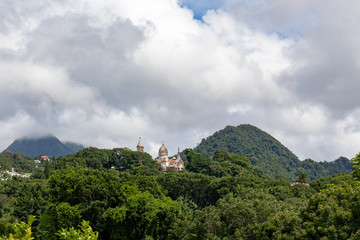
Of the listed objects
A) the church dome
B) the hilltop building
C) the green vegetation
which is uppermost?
the church dome

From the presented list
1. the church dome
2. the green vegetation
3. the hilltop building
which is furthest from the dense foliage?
the church dome

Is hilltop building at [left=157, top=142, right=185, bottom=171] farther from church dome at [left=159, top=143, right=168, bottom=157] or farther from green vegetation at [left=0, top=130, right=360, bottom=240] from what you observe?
green vegetation at [left=0, top=130, right=360, bottom=240]

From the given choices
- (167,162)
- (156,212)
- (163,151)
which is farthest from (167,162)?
(156,212)

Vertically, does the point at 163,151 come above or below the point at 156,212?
above

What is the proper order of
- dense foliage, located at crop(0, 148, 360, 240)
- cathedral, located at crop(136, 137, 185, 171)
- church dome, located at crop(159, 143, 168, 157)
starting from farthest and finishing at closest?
1. church dome, located at crop(159, 143, 168, 157)
2. cathedral, located at crop(136, 137, 185, 171)
3. dense foliage, located at crop(0, 148, 360, 240)

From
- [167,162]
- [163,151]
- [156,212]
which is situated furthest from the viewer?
[163,151]

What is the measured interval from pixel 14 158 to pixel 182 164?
101926 mm

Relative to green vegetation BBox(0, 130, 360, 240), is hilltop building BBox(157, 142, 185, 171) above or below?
above

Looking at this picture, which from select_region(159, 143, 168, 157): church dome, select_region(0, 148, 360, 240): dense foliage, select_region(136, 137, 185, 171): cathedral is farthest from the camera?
select_region(159, 143, 168, 157): church dome

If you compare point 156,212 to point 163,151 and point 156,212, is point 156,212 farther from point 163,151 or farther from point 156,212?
point 163,151

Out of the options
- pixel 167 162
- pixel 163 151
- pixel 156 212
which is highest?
pixel 163 151

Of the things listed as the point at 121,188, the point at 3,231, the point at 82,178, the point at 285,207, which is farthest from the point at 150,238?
the point at 3,231

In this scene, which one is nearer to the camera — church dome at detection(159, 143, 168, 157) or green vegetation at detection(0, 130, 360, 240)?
green vegetation at detection(0, 130, 360, 240)

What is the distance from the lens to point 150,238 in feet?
94.9
